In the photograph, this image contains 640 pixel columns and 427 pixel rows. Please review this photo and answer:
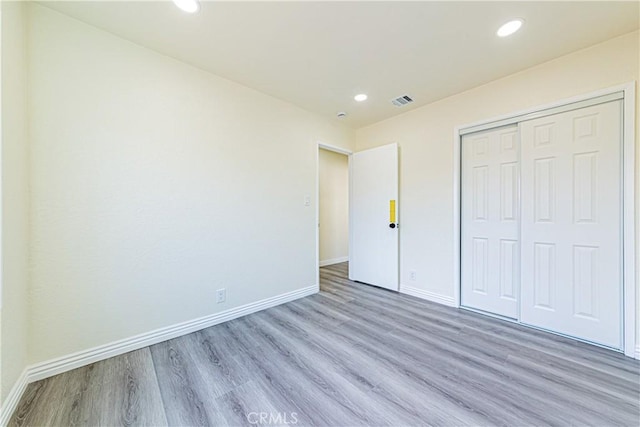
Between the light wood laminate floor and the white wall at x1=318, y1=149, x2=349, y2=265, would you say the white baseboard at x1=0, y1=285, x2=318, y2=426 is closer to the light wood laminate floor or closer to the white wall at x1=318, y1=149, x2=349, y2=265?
the light wood laminate floor

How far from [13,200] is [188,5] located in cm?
159

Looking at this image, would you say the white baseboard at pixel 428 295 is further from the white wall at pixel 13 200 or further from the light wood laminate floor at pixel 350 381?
the white wall at pixel 13 200

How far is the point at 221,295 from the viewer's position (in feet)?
7.93

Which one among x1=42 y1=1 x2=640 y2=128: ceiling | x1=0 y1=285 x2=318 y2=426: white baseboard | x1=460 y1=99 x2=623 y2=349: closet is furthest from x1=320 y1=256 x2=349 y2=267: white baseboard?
x1=42 y1=1 x2=640 y2=128: ceiling

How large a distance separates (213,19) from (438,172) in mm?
2664

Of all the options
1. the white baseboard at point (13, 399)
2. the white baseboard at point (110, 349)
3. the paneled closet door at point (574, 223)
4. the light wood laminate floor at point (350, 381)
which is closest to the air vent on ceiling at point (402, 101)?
A: the paneled closet door at point (574, 223)

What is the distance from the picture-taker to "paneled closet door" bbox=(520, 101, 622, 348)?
75.0 inches

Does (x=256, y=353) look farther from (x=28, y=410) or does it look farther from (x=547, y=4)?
(x=547, y=4)

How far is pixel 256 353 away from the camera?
6.23 ft

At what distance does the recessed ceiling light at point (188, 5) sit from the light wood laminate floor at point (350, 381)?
8.14ft

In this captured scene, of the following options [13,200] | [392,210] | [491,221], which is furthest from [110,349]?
[491,221]

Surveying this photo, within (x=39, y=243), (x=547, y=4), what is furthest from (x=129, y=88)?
(x=547, y=4)

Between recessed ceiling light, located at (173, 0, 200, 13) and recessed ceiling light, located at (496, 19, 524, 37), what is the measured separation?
7.09 ft

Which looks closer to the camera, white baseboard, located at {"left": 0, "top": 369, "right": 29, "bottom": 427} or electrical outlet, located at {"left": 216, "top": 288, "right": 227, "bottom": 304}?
white baseboard, located at {"left": 0, "top": 369, "right": 29, "bottom": 427}
